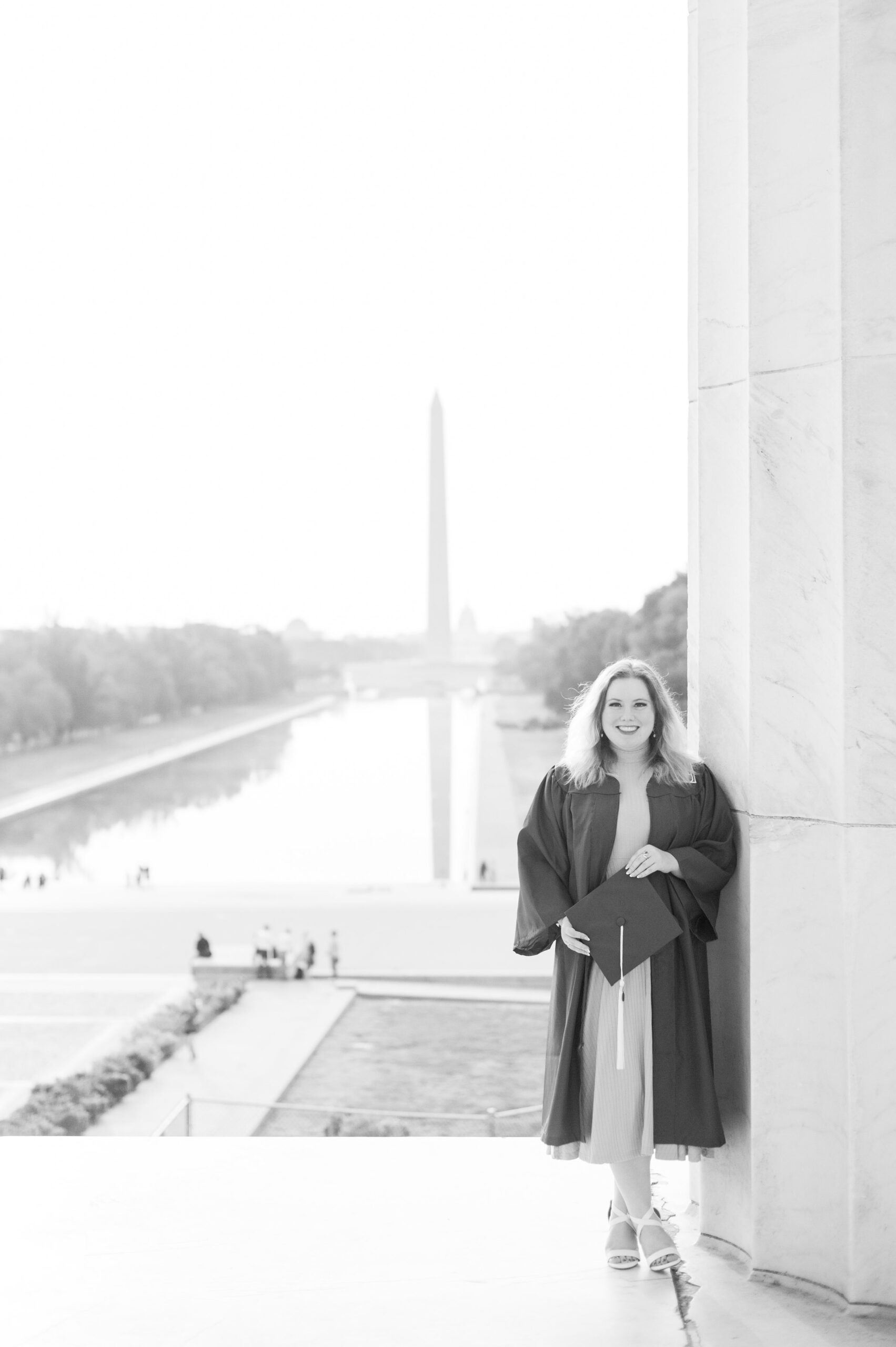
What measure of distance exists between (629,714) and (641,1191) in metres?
1.15

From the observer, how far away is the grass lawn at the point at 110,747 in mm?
39438

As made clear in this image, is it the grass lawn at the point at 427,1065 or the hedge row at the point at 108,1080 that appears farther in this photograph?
the grass lawn at the point at 427,1065

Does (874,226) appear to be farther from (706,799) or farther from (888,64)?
(706,799)

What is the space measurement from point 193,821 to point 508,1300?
42497 millimetres

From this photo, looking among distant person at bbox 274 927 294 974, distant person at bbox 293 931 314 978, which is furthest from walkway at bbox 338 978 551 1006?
distant person at bbox 274 927 294 974

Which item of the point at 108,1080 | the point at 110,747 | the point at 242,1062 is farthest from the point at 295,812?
the point at 108,1080

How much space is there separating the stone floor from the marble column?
32 centimetres

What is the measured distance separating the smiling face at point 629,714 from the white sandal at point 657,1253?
3.72 feet

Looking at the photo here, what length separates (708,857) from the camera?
281cm

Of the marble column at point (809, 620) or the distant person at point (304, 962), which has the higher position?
the marble column at point (809, 620)

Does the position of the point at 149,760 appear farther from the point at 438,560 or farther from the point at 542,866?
the point at 542,866

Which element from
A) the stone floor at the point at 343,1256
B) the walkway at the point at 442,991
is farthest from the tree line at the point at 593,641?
the stone floor at the point at 343,1256

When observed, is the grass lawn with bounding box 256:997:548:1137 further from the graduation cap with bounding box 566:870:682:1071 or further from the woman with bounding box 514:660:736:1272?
the graduation cap with bounding box 566:870:682:1071

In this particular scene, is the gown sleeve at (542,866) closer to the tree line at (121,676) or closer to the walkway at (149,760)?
the tree line at (121,676)
